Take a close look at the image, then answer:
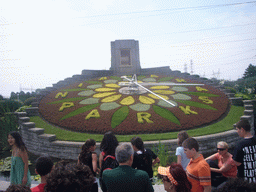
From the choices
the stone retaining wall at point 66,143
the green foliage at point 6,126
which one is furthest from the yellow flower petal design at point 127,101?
the green foliage at point 6,126

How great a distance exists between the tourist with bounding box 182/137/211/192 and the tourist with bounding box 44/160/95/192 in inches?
52.0

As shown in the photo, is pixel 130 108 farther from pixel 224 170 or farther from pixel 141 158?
pixel 224 170

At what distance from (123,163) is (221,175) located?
5.96 ft

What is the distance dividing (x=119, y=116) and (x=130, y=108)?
92 centimetres

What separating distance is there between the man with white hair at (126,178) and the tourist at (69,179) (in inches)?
12.8

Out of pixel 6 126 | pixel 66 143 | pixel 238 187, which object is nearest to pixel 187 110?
pixel 66 143

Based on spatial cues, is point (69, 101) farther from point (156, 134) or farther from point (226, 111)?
point (226, 111)

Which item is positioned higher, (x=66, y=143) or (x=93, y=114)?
(x=93, y=114)

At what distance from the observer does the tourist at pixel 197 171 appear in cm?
258

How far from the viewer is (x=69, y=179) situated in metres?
2.03

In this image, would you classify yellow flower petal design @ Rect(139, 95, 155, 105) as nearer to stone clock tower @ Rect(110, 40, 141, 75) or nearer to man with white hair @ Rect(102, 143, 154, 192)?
stone clock tower @ Rect(110, 40, 141, 75)

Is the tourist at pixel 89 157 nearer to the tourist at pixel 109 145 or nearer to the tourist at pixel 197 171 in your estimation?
the tourist at pixel 109 145

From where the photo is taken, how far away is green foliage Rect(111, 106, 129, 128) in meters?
8.95

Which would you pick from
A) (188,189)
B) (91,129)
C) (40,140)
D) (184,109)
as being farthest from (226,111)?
(188,189)
